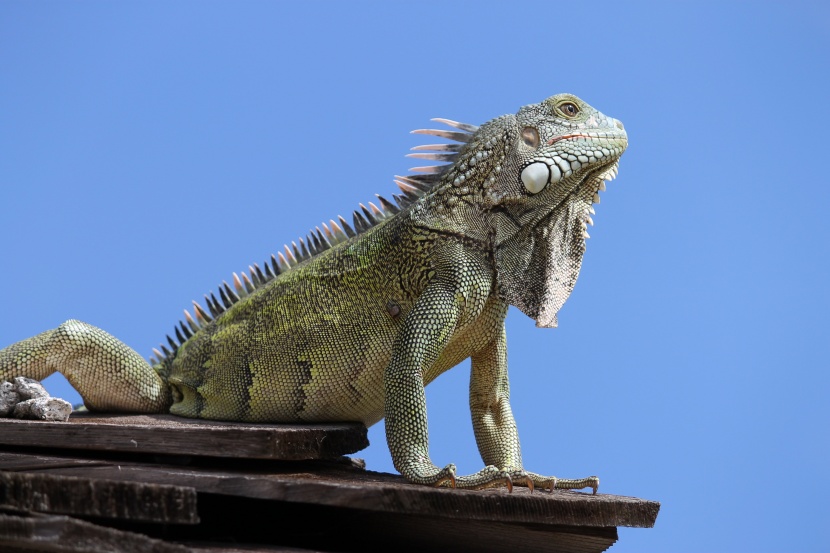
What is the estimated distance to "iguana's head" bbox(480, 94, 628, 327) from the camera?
13.3 ft

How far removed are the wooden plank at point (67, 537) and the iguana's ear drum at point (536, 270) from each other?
1.90m

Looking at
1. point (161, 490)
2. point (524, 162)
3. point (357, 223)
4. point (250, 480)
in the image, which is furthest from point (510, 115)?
point (161, 490)

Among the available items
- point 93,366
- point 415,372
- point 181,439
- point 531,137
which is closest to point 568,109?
point 531,137

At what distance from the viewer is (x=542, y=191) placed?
13.3ft

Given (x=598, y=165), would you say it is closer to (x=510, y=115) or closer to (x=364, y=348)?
(x=510, y=115)

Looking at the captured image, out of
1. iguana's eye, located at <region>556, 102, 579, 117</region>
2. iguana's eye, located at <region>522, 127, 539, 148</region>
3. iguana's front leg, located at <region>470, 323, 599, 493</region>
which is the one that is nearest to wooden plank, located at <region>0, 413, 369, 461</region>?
iguana's front leg, located at <region>470, 323, 599, 493</region>

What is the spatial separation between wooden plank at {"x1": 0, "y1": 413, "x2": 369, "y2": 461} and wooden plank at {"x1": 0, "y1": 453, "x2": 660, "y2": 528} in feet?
0.24

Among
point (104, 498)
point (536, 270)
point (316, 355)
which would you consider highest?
point (536, 270)

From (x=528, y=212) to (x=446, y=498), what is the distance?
1.38m

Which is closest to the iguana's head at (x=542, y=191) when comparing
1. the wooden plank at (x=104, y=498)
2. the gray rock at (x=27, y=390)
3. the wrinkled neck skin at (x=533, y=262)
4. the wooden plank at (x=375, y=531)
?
the wrinkled neck skin at (x=533, y=262)

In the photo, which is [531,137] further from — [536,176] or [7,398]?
[7,398]

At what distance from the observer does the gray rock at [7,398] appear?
421 cm

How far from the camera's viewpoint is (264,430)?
11.3ft

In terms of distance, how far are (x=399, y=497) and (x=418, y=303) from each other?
3.36 feet
